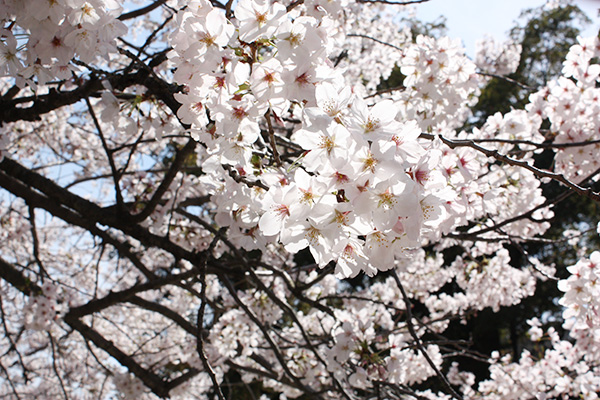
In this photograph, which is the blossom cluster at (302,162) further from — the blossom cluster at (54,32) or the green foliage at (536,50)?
the green foliage at (536,50)

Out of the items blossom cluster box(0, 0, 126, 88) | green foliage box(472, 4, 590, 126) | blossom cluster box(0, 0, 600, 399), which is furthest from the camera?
green foliage box(472, 4, 590, 126)

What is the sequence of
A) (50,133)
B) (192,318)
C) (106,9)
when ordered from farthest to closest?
(192,318)
(50,133)
(106,9)

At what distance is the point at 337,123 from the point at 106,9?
763mm

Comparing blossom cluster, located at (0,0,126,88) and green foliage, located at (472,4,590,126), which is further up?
green foliage, located at (472,4,590,126)

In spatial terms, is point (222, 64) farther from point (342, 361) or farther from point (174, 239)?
point (174, 239)

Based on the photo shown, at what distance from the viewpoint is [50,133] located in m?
5.80

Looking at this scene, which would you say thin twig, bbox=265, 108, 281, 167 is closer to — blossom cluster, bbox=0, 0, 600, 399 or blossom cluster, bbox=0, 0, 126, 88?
blossom cluster, bbox=0, 0, 600, 399

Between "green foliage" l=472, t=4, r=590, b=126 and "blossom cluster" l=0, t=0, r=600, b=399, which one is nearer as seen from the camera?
"blossom cluster" l=0, t=0, r=600, b=399

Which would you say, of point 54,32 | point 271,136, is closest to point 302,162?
point 271,136

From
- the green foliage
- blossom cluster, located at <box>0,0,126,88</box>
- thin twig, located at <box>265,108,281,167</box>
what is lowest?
thin twig, located at <box>265,108,281,167</box>

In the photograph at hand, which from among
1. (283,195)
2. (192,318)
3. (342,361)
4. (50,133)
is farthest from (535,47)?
(283,195)

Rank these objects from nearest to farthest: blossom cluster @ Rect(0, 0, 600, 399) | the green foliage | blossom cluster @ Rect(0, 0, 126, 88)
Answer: blossom cluster @ Rect(0, 0, 600, 399)
blossom cluster @ Rect(0, 0, 126, 88)
the green foliage

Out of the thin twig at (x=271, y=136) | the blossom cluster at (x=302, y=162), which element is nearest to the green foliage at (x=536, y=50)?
the blossom cluster at (x=302, y=162)

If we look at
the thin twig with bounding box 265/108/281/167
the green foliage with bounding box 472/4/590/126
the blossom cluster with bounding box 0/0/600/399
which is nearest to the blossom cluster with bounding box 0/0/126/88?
the blossom cluster with bounding box 0/0/600/399
